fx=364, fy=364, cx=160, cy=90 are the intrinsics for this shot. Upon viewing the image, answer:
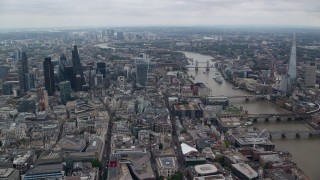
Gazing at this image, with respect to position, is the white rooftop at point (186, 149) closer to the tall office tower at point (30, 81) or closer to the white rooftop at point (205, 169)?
the white rooftop at point (205, 169)

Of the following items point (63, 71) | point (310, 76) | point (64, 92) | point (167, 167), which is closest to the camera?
point (167, 167)

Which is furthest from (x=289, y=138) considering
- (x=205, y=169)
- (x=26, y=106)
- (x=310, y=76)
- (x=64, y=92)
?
(x=26, y=106)

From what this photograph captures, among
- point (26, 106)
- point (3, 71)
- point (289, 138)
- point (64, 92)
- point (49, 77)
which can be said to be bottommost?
point (289, 138)

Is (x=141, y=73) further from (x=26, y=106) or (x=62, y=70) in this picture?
(x=26, y=106)

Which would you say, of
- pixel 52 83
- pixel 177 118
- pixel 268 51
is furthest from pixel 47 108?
pixel 268 51

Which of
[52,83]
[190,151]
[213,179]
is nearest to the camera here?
[213,179]

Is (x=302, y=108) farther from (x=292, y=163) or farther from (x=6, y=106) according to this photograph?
(x=6, y=106)

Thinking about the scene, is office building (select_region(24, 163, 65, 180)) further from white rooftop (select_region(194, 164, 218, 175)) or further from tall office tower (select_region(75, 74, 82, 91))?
tall office tower (select_region(75, 74, 82, 91))

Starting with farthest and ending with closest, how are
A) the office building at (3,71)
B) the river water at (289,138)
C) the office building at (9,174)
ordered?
the office building at (3,71) → the river water at (289,138) → the office building at (9,174)

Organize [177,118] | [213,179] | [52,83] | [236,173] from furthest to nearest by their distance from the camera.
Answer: [52,83] < [177,118] < [236,173] < [213,179]

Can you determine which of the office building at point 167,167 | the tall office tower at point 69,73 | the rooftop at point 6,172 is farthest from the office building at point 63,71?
the office building at point 167,167

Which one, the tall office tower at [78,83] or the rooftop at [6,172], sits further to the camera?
the tall office tower at [78,83]
